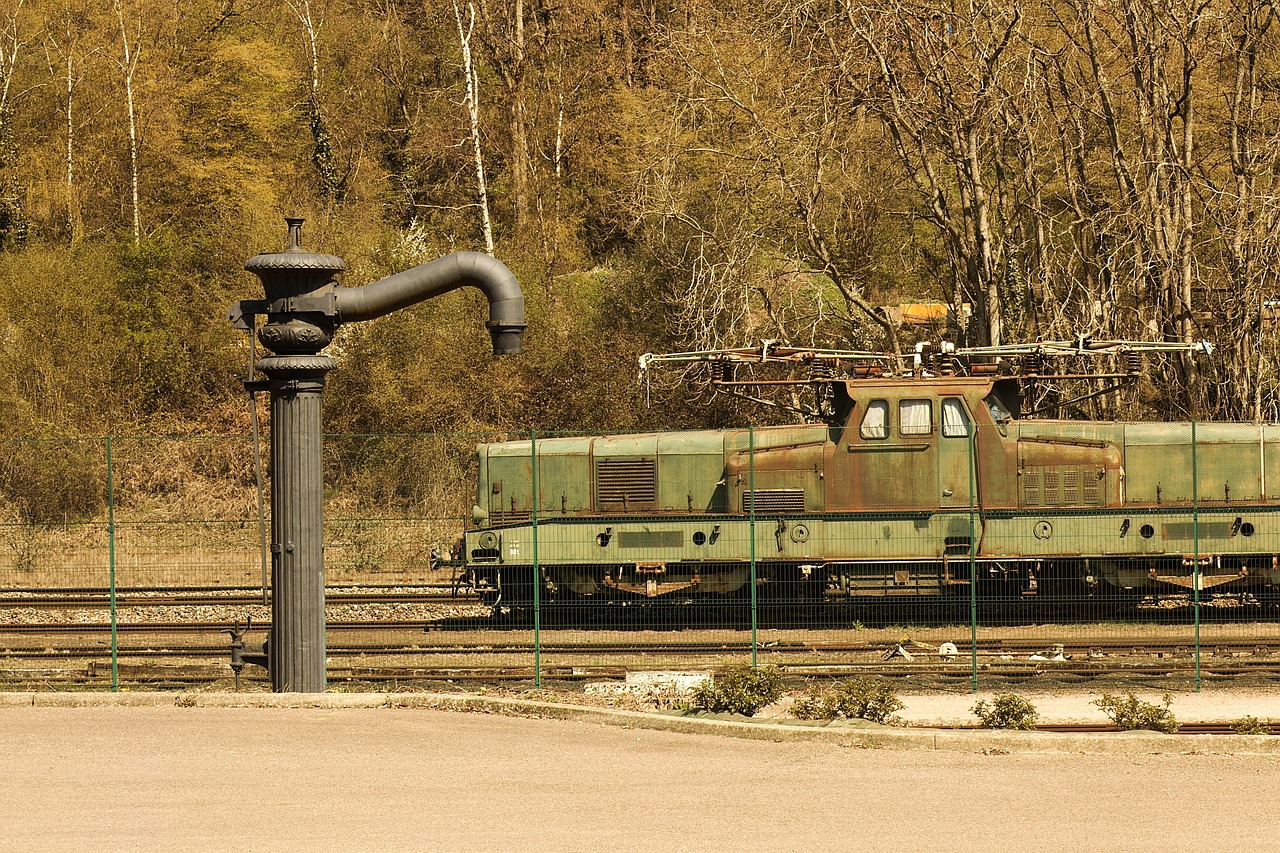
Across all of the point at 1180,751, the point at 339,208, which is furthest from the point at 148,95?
the point at 1180,751

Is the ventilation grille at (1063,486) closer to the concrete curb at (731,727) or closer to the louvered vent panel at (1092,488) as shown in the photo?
the louvered vent panel at (1092,488)

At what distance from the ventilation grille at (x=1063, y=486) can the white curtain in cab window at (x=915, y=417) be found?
1397 millimetres

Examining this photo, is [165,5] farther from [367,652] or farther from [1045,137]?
[367,652]

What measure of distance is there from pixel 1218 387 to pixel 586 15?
26246mm

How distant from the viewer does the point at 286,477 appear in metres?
13.6

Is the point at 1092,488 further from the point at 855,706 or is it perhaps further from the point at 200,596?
the point at 200,596

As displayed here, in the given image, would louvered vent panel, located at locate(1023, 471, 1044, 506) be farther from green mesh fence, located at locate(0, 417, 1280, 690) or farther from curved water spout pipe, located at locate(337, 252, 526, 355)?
curved water spout pipe, located at locate(337, 252, 526, 355)

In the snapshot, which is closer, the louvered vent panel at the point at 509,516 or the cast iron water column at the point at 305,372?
the cast iron water column at the point at 305,372

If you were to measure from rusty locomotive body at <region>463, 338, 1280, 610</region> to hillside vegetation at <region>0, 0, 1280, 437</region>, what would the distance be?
517 centimetres

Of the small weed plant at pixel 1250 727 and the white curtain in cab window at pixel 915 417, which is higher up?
the white curtain in cab window at pixel 915 417

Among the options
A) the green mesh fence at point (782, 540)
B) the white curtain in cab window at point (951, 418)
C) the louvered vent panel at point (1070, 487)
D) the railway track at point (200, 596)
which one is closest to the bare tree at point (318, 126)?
the railway track at point (200, 596)

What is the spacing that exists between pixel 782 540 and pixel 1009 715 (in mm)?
6684

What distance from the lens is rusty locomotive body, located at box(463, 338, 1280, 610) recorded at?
18359 mm

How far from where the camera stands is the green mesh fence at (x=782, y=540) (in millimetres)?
17953
